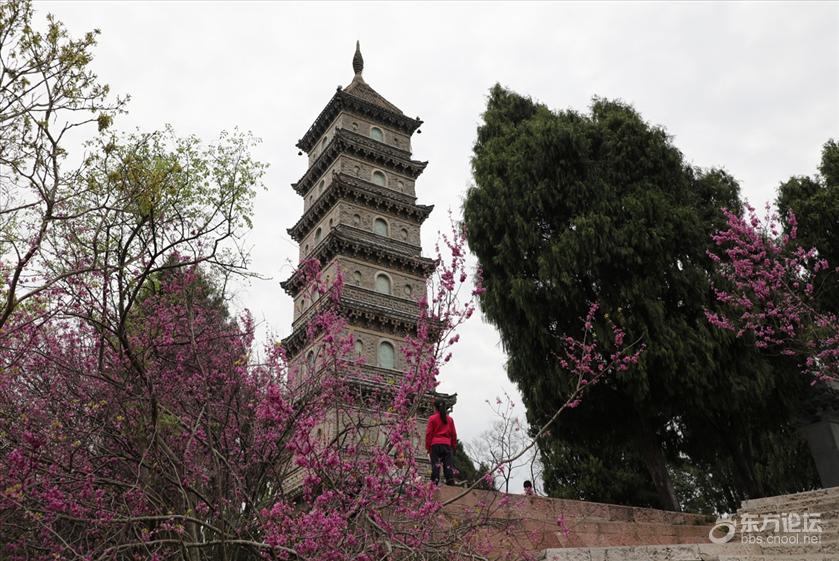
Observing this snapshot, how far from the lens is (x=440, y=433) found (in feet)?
29.6

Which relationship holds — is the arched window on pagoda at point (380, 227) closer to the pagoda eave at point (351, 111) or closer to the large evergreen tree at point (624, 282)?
the pagoda eave at point (351, 111)

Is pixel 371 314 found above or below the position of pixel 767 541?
above

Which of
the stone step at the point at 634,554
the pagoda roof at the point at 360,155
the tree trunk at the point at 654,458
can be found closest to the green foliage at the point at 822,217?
the tree trunk at the point at 654,458

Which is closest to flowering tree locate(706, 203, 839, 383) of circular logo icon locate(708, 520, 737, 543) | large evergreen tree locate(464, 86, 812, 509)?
large evergreen tree locate(464, 86, 812, 509)

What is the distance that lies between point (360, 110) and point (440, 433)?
→ 23.9m

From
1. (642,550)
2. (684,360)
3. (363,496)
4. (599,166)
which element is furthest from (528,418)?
(363,496)

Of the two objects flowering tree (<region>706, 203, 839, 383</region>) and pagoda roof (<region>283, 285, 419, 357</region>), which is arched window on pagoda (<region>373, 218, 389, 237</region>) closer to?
pagoda roof (<region>283, 285, 419, 357</region>)

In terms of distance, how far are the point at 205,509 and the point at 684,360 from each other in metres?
10.6

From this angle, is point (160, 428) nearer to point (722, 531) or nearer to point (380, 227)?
point (722, 531)

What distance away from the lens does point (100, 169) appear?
6008 millimetres

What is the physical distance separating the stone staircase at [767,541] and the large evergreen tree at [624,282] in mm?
4503

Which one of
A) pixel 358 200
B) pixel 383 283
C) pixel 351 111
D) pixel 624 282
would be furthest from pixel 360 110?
pixel 624 282

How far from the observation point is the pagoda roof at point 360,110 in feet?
97.2

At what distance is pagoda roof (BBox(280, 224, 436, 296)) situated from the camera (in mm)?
24922
